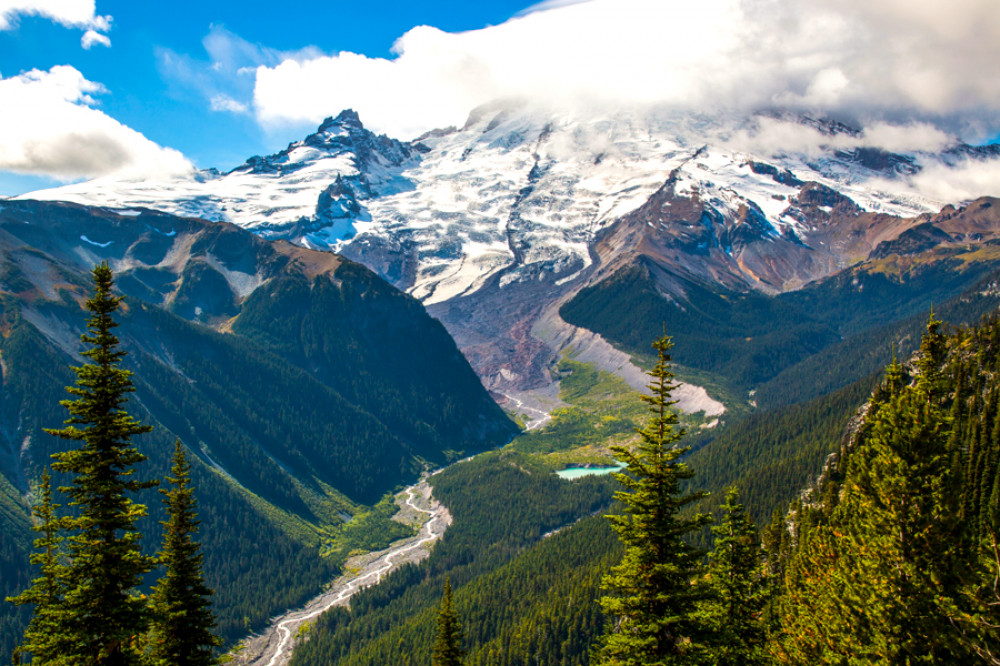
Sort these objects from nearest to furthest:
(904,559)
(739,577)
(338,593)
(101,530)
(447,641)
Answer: (904,559)
(101,530)
(447,641)
(739,577)
(338,593)

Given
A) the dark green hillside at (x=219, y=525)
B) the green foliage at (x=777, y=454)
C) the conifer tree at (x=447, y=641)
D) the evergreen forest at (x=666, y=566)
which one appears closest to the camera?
the evergreen forest at (x=666, y=566)

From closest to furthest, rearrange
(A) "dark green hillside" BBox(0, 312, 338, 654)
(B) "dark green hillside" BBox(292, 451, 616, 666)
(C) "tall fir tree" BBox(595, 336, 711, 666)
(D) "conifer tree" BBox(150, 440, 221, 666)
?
1. (C) "tall fir tree" BBox(595, 336, 711, 666)
2. (D) "conifer tree" BBox(150, 440, 221, 666)
3. (B) "dark green hillside" BBox(292, 451, 616, 666)
4. (A) "dark green hillside" BBox(0, 312, 338, 654)

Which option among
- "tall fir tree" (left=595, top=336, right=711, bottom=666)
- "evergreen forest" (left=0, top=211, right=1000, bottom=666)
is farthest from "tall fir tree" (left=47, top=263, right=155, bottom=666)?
"tall fir tree" (left=595, top=336, right=711, bottom=666)

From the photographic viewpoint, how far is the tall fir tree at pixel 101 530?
27.0m

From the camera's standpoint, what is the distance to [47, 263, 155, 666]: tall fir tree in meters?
27.0

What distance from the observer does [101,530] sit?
1094 inches

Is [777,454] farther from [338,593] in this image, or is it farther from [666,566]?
[666,566]

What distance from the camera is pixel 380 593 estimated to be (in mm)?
149500

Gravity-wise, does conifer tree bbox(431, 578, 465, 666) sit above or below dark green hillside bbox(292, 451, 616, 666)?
above

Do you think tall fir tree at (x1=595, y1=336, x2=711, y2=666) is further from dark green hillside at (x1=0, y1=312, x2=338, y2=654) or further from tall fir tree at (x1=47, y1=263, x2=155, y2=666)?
dark green hillside at (x1=0, y1=312, x2=338, y2=654)

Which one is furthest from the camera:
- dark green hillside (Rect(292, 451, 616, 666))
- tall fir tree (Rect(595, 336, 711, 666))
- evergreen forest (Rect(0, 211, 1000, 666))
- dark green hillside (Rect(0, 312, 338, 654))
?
dark green hillside (Rect(0, 312, 338, 654))

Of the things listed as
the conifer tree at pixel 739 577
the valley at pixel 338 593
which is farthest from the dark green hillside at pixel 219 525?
the conifer tree at pixel 739 577

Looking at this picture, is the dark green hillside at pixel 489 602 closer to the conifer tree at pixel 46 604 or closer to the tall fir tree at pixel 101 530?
the conifer tree at pixel 46 604

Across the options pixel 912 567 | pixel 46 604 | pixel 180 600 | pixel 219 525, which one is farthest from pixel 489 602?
pixel 912 567
